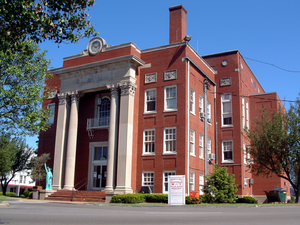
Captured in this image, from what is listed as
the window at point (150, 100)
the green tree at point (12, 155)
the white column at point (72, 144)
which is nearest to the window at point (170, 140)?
the window at point (150, 100)

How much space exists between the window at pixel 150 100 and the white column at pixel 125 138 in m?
1.52

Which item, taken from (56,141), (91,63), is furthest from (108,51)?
(56,141)

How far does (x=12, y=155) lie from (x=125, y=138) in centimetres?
1548

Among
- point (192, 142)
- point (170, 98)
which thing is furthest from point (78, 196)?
point (170, 98)

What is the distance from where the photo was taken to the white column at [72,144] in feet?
91.0

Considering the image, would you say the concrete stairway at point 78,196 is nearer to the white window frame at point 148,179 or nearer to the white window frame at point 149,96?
the white window frame at point 148,179

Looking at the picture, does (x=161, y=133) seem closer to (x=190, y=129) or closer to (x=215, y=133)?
(x=190, y=129)

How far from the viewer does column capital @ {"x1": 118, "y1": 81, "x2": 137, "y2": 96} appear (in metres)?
26.9

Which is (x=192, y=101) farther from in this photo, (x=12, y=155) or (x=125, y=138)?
(x=12, y=155)

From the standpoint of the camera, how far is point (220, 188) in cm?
2278

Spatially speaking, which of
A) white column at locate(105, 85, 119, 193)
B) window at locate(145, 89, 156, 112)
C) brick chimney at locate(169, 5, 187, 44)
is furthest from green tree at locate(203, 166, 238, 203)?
brick chimney at locate(169, 5, 187, 44)

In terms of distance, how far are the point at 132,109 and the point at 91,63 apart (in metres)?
5.68

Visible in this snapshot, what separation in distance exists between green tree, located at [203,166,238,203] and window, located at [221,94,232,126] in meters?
10.0

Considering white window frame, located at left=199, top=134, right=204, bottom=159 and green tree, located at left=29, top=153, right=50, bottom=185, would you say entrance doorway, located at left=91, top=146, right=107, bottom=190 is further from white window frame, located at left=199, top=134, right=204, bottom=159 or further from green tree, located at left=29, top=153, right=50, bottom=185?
white window frame, located at left=199, top=134, right=204, bottom=159
